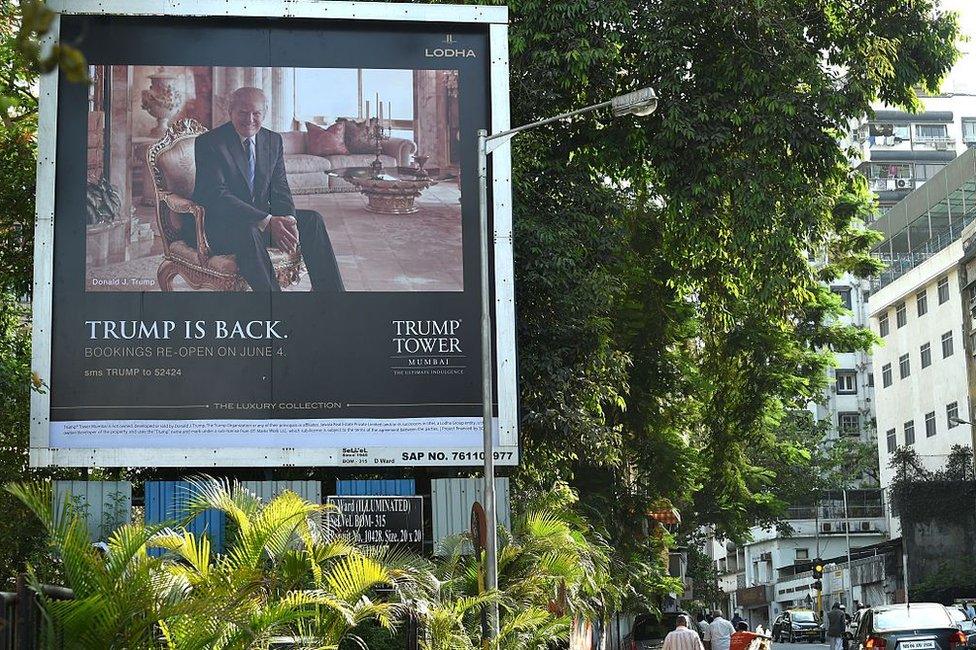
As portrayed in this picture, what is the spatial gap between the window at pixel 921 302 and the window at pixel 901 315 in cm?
172

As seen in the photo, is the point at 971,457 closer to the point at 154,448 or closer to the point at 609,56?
the point at 609,56

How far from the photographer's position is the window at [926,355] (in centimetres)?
6488

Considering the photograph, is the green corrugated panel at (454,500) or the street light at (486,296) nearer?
the street light at (486,296)

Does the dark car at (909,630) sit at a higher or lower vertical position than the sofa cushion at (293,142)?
lower

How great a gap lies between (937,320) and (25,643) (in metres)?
59.5

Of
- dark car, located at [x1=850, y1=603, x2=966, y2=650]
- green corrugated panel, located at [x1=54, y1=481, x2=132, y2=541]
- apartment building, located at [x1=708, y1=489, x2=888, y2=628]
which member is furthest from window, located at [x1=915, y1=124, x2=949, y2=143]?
green corrugated panel, located at [x1=54, y1=481, x2=132, y2=541]

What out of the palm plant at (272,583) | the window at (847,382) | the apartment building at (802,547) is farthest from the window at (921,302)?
the palm plant at (272,583)

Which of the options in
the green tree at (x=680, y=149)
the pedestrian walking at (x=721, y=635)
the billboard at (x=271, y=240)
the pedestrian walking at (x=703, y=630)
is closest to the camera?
the billboard at (x=271, y=240)

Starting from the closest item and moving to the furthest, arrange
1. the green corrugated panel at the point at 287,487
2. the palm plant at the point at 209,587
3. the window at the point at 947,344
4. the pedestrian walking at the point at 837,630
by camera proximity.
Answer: the palm plant at the point at 209,587, the green corrugated panel at the point at 287,487, the pedestrian walking at the point at 837,630, the window at the point at 947,344

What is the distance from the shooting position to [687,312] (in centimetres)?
3084

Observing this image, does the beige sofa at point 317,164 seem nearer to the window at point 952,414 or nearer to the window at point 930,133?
the window at point 952,414

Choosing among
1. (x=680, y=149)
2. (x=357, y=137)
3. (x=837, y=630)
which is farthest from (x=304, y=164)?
(x=837, y=630)

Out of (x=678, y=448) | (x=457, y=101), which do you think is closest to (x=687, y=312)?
(x=678, y=448)

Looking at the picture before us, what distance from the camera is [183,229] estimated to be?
1908 cm
